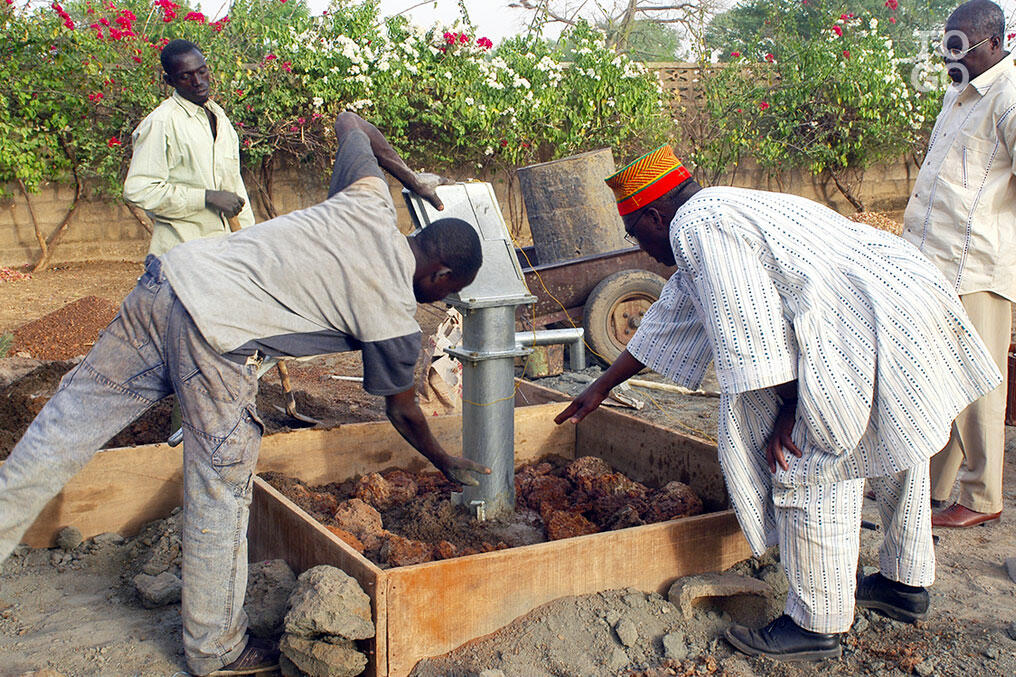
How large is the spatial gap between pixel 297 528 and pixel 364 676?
56 centimetres

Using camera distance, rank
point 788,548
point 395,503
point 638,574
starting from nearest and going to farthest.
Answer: point 788,548
point 638,574
point 395,503

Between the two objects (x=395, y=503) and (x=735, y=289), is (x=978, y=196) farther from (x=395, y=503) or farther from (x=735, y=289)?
(x=395, y=503)

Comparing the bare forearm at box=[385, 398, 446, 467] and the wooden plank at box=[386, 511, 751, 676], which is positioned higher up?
the bare forearm at box=[385, 398, 446, 467]

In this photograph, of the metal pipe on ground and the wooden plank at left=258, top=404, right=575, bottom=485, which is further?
the wooden plank at left=258, top=404, right=575, bottom=485

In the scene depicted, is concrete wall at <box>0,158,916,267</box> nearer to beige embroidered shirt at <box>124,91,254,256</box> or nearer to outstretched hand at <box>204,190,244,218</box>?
beige embroidered shirt at <box>124,91,254,256</box>

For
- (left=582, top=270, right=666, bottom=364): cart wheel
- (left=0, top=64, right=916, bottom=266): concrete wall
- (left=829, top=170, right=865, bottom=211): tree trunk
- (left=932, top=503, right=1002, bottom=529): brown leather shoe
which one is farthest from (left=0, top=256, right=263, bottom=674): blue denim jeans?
(left=829, top=170, right=865, bottom=211): tree trunk

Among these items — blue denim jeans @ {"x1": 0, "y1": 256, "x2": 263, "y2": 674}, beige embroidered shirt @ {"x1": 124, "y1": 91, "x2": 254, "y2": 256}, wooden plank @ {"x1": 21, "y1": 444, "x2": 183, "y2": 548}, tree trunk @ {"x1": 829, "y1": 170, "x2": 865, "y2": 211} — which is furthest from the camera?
tree trunk @ {"x1": 829, "y1": 170, "x2": 865, "y2": 211}

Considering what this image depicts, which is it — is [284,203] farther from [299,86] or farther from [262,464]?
[262,464]

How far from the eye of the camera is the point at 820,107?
37.6 feet

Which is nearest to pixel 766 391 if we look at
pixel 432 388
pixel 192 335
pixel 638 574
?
pixel 638 574

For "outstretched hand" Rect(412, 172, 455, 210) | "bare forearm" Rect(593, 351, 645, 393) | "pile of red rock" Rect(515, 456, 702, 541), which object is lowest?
"pile of red rock" Rect(515, 456, 702, 541)

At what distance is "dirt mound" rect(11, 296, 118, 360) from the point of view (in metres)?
6.48

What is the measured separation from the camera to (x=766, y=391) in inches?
106

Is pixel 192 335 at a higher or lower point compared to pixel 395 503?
higher
